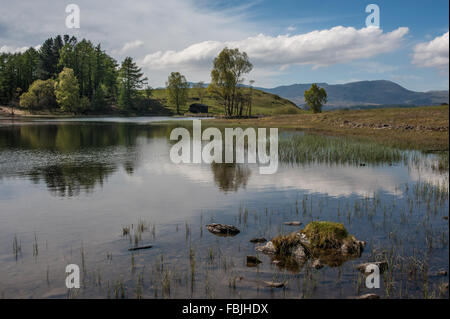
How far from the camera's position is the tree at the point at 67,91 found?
123 meters

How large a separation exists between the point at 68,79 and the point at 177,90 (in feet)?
165

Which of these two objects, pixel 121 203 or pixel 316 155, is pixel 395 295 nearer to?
pixel 121 203

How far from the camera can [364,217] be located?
1478 cm

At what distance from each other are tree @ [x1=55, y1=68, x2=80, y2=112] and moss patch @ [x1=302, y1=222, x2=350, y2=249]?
127579 millimetres

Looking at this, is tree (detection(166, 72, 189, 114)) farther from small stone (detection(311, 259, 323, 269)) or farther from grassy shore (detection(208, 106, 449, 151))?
small stone (detection(311, 259, 323, 269))

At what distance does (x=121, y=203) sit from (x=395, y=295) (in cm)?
1272

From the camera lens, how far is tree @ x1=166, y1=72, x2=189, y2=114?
15900 centimetres

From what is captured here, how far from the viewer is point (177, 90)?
527 ft

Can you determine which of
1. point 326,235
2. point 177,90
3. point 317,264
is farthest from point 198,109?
point 317,264

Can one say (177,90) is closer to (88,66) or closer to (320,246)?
(88,66)
